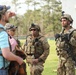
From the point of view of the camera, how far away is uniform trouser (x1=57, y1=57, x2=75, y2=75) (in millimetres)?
5816

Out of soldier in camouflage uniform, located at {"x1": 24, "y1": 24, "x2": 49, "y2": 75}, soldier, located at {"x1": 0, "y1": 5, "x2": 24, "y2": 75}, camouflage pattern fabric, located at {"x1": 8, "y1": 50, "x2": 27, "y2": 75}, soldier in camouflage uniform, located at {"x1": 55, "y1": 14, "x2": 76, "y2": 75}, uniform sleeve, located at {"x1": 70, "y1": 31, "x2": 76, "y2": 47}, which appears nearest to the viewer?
soldier, located at {"x1": 0, "y1": 5, "x2": 24, "y2": 75}

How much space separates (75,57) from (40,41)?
2.71 ft

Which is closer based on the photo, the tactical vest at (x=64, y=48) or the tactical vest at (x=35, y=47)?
the tactical vest at (x=64, y=48)

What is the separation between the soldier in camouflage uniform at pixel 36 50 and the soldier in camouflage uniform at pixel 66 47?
36cm

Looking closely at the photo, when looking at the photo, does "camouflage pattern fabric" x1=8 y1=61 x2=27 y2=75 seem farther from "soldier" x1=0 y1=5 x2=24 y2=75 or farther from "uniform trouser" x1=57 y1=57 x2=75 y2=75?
"uniform trouser" x1=57 y1=57 x2=75 y2=75

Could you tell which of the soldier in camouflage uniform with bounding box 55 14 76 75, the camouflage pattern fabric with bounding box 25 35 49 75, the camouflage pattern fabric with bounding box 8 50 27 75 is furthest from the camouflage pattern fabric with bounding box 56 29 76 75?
the camouflage pattern fabric with bounding box 8 50 27 75

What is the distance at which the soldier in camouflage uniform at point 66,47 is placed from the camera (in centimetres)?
574

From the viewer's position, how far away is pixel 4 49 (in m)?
3.24

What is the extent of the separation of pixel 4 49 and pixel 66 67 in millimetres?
2803

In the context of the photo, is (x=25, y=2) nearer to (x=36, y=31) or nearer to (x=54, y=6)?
(x=54, y=6)

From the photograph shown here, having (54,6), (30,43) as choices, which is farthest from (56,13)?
(30,43)

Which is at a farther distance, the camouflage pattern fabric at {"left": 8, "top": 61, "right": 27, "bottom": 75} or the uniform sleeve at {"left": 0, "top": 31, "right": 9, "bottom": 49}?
the camouflage pattern fabric at {"left": 8, "top": 61, "right": 27, "bottom": 75}

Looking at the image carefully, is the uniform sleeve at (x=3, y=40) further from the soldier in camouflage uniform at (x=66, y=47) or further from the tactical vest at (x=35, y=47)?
the tactical vest at (x=35, y=47)

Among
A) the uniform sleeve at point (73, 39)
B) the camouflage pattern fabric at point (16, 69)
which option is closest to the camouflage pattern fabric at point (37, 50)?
the uniform sleeve at point (73, 39)
